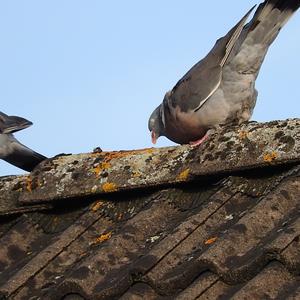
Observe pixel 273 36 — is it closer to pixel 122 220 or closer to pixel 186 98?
pixel 186 98

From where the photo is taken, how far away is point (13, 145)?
263 inches

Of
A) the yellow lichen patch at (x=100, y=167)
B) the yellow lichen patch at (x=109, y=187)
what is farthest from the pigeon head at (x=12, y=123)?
the yellow lichen patch at (x=109, y=187)

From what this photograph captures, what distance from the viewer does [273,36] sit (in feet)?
22.1

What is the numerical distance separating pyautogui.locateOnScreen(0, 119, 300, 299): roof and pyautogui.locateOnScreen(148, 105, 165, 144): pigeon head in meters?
2.77

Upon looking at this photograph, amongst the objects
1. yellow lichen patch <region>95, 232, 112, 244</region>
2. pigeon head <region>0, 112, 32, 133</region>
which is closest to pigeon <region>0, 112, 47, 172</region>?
pigeon head <region>0, 112, 32, 133</region>

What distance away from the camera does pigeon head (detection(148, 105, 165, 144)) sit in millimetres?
7346

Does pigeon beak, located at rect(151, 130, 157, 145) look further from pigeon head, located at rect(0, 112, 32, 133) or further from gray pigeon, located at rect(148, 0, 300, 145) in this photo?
pigeon head, located at rect(0, 112, 32, 133)

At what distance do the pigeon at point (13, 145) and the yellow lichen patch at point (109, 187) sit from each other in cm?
204

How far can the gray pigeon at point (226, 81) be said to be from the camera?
6547 mm

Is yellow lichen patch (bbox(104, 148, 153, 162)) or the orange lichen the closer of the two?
the orange lichen

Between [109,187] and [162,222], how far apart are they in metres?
0.51

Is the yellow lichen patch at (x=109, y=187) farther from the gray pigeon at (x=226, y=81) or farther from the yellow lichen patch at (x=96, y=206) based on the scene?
the gray pigeon at (x=226, y=81)

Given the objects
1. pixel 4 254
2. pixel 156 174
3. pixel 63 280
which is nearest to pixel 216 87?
pixel 156 174

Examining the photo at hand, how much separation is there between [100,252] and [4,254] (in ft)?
1.81
